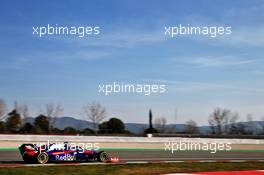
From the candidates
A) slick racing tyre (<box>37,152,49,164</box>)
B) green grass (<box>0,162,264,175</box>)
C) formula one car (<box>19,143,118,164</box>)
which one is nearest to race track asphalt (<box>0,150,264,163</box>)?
formula one car (<box>19,143,118,164</box>)

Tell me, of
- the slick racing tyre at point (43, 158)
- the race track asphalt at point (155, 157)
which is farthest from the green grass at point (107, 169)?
the race track asphalt at point (155, 157)

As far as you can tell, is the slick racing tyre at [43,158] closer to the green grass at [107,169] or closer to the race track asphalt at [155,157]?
the green grass at [107,169]

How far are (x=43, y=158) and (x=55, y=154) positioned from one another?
473 mm

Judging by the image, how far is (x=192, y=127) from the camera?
5644cm

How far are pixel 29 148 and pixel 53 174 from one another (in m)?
3.42

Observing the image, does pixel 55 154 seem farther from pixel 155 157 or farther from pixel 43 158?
pixel 155 157

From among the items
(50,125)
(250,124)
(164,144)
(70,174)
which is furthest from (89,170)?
(250,124)

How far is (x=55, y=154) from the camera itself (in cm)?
1514

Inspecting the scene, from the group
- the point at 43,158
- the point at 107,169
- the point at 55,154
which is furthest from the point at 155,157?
the point at 107,169

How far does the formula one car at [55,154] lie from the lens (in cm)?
1486

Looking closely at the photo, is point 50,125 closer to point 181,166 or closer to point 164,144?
point 164,144

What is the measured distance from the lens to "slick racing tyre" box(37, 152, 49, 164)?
48.6 feet

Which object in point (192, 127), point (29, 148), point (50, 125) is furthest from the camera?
point (192, 127)

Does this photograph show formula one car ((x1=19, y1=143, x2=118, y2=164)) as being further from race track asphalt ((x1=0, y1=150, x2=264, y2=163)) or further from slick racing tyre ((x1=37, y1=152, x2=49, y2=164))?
race track asphalt ((x1=0, y1=150, x2=264, y2=163))
